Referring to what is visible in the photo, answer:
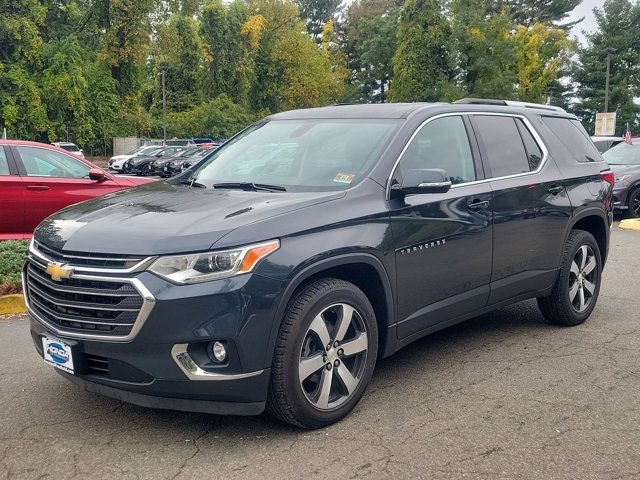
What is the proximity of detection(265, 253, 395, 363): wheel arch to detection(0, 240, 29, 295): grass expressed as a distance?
3997 millimetres

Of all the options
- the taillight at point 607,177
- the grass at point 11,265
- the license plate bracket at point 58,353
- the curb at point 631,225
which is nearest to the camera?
the license plate bracket at point 58,353

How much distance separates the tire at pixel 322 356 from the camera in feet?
11.5

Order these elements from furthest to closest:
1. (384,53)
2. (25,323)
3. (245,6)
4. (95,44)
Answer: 1. (384,53)
2. (245,6)
3. (95,44)
4. (25,323)

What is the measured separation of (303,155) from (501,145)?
1.58 metres

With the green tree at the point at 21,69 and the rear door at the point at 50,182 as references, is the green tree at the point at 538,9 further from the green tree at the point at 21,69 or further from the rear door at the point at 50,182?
the rear door at the point at 50,182

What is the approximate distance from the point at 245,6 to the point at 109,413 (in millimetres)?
54009

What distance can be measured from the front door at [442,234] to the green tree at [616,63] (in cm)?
5188

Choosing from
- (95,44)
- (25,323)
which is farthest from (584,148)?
(95,44)

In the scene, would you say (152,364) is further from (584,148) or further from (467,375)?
(584,148)

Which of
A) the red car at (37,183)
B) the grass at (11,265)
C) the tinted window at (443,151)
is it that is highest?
the tinted window at (443,151)

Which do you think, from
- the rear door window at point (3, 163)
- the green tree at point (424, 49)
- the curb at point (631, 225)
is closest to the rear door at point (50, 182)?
the rear door window at point (3, 163)

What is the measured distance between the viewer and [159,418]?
3.93 metres

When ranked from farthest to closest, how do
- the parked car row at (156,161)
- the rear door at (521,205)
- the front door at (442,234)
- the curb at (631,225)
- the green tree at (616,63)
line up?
the green tree at (616,63) < the parked car row at (156,161) < the curb at (631,225) < the rear door at (521,205) < the front door at (442,234)

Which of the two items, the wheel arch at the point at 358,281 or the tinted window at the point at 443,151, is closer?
the wheel arch at the point at 358,281
